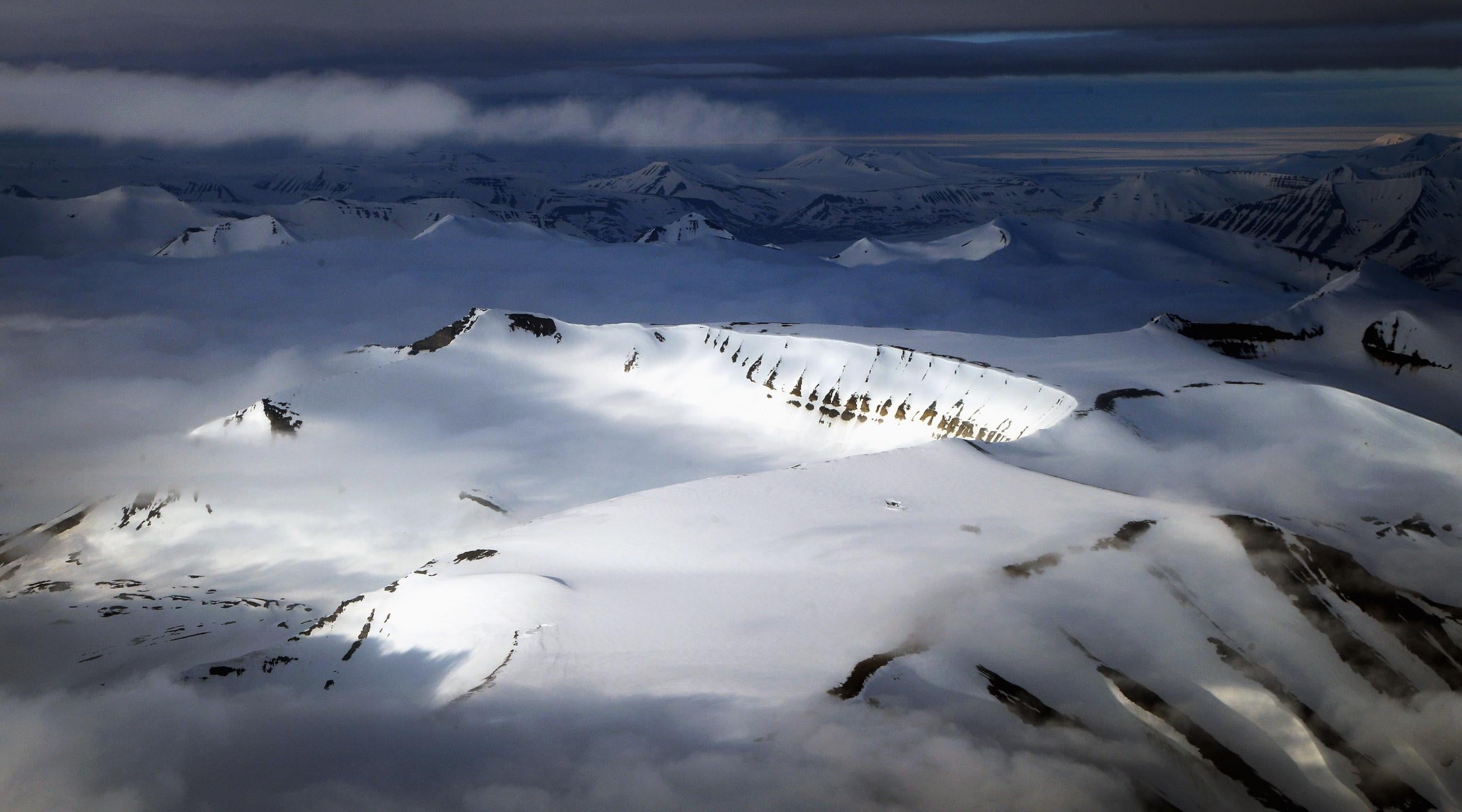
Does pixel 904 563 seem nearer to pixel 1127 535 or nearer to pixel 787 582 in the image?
pixel 787 582

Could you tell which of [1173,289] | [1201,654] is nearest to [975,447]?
[1201,654]

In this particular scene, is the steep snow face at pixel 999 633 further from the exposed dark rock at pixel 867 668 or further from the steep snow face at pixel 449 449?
the steep snow face at pixel 449 449

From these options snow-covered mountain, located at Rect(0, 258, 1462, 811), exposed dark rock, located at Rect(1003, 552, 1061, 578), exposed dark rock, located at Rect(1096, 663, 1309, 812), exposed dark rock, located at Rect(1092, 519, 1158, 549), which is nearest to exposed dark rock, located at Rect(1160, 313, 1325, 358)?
snow-covered mountain, located at Rect(0, 258, 1462, 811)

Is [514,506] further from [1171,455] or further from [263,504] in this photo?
[1171,455]

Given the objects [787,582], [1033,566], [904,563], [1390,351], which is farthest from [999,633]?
[1390,351]

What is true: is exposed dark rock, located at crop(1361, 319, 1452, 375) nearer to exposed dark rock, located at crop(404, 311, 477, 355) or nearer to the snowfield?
the snowfield

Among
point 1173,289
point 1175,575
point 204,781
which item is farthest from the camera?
point 1173,289

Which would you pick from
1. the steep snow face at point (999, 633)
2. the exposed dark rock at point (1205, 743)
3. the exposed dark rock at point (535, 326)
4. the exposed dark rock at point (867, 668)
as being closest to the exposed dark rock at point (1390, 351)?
the steep snow face at point (999, 633)

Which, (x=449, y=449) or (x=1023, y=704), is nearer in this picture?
(x=1023, y=704)
